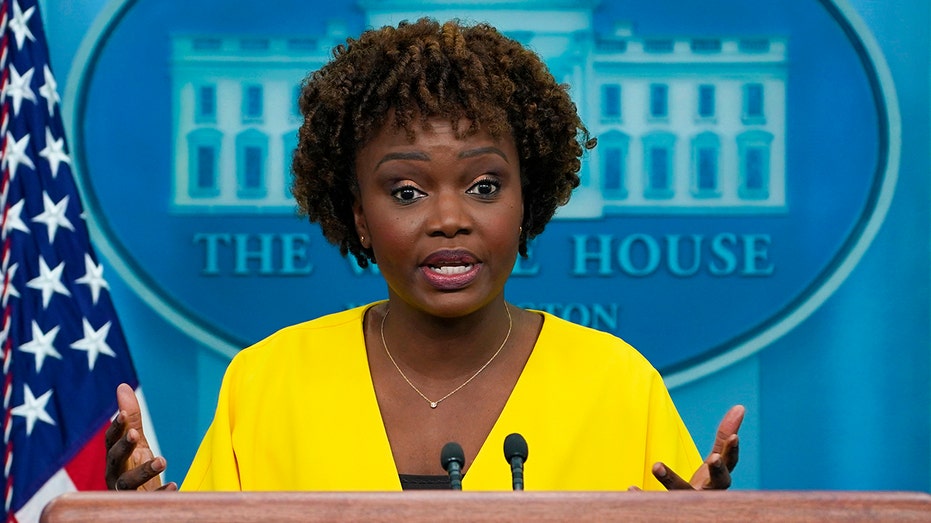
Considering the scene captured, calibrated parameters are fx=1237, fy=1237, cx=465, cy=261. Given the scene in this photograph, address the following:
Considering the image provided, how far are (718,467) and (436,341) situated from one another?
0.66m

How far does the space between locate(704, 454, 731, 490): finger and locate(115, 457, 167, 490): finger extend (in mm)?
772

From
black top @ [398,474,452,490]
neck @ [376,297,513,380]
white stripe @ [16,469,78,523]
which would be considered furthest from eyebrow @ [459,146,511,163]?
white stripe @ [16,469,78,523]

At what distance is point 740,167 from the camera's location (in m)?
3.55

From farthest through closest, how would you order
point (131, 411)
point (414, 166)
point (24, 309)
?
point (24, 309), point (414, 166), point (131, 411)

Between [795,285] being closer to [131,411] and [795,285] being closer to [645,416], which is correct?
[645,416]

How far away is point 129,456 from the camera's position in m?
1.87

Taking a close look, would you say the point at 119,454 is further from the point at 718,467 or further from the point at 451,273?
the point at 718,467

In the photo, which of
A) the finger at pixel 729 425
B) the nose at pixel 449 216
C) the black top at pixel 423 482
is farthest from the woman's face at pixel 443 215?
the finger at pixel 729 425

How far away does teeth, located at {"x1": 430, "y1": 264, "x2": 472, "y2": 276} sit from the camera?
→ 2.08m

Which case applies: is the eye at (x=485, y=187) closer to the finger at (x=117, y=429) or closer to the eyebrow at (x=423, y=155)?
the eyebrow at (x=423, y=155)

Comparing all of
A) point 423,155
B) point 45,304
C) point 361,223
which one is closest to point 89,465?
point 45,304

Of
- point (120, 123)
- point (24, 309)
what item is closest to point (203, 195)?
point (120, 123)

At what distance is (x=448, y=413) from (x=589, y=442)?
251 millimetres

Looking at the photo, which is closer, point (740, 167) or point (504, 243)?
point (504, 243)
